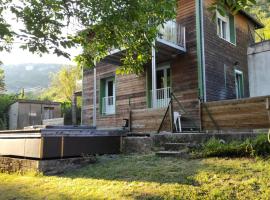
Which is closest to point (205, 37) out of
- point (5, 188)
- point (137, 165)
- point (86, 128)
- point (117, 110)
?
point (117, 110)

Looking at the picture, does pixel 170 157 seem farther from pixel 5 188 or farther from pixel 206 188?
pixel 5 188

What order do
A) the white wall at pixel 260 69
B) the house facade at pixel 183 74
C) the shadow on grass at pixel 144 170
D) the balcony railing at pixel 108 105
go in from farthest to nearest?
the balcony railing at pixel 108 105 < the house facade at pixel 183 74 < the white wall at pixel 260 69 < the shadow on grass at pixel 144 170

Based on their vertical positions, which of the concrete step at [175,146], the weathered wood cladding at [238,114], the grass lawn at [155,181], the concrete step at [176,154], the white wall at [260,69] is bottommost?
the grass lawn at [155,181]

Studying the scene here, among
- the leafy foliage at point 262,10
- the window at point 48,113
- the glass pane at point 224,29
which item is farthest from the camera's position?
the window at point 48,113

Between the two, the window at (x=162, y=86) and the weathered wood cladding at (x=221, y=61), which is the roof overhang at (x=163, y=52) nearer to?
the window at (x=162, y=86)

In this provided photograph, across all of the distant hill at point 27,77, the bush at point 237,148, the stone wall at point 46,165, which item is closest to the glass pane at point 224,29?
the bush at point 237,148

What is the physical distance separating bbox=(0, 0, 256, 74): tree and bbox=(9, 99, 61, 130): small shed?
1936 centimetres

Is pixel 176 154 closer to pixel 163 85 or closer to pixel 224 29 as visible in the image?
pixel 163 85

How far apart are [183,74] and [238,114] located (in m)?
5.31

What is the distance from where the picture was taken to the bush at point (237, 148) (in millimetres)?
6910

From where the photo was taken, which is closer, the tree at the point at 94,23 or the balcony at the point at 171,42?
the tree at the point at 94,23

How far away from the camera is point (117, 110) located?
16812 mm

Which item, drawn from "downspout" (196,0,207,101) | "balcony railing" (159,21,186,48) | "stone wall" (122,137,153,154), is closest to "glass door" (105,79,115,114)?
"balcony railing" (159,21,186,48)

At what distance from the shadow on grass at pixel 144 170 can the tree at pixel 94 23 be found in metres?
2.26
